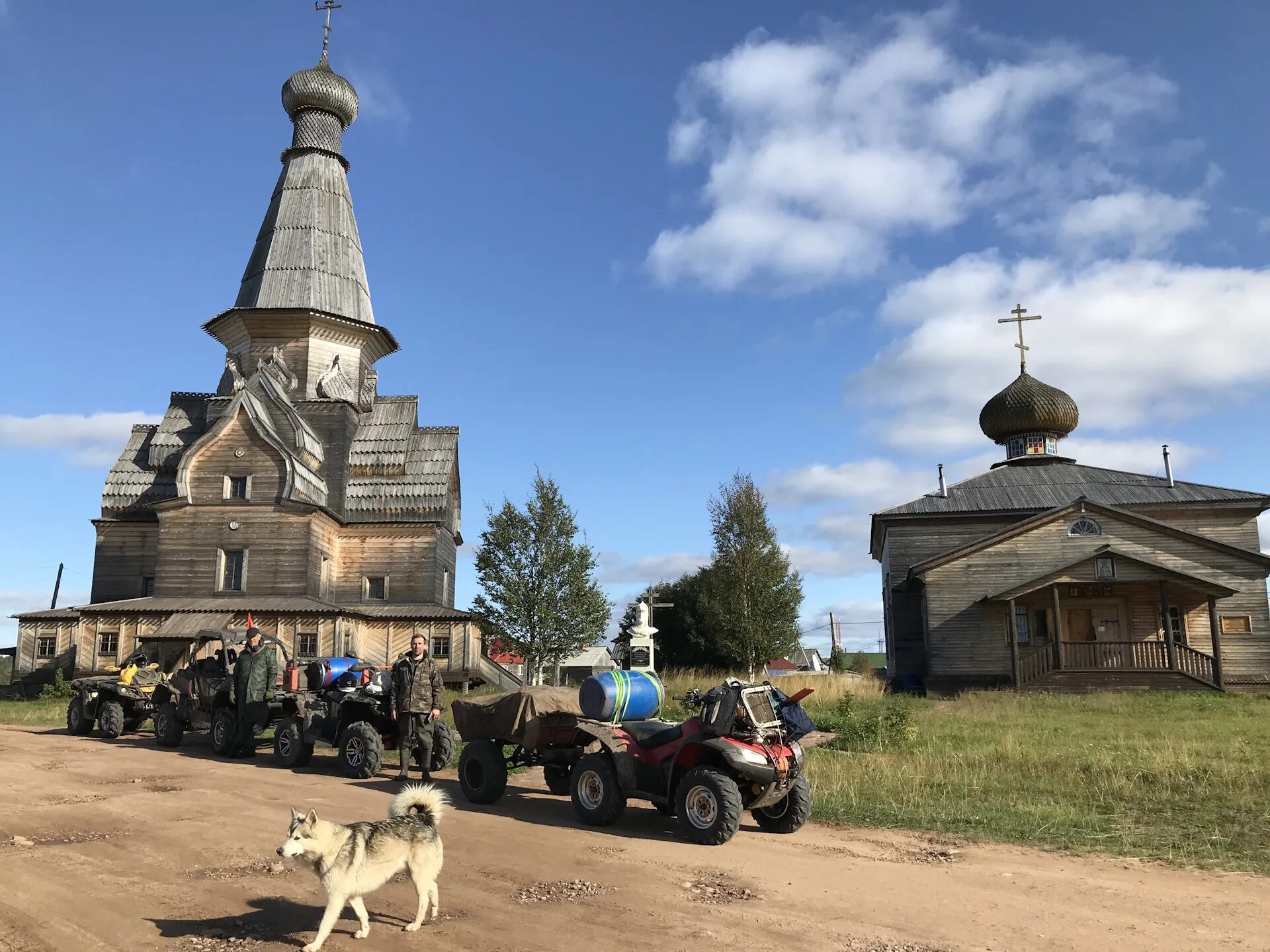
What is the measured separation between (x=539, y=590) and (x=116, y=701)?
61.1ft

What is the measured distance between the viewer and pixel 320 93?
4038 centimetres

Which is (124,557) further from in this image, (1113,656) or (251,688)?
(1113,656)

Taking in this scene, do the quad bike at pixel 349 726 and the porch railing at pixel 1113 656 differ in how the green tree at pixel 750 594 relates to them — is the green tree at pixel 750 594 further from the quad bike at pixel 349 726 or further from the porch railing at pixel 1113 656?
the quad bike at pixel 349 726

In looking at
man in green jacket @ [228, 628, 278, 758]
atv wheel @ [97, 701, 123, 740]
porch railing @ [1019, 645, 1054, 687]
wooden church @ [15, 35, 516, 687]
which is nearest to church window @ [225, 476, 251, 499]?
wooden church @ [15, 35, 516, 687]

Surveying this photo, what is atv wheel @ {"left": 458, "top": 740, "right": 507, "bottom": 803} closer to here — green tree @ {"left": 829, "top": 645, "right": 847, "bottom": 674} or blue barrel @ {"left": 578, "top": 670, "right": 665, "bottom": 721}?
blue barrel @ {"left": 578, "top": 670, "right": 665, "bottom": 721}

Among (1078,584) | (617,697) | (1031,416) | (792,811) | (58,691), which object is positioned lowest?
(792,811)

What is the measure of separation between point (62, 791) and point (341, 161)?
3560cm

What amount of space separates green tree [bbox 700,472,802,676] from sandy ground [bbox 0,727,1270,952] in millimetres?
26220

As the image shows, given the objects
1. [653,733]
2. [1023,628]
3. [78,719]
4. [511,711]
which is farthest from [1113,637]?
[78,719]

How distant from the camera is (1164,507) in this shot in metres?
32.2

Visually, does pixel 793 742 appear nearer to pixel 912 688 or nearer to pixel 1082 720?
pixel 1082 720

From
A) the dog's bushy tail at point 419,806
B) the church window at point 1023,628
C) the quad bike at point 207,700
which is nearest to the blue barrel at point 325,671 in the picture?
the quad bike at point 207,700

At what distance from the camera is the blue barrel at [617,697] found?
33.4ft

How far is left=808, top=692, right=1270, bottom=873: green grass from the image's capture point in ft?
28.9
